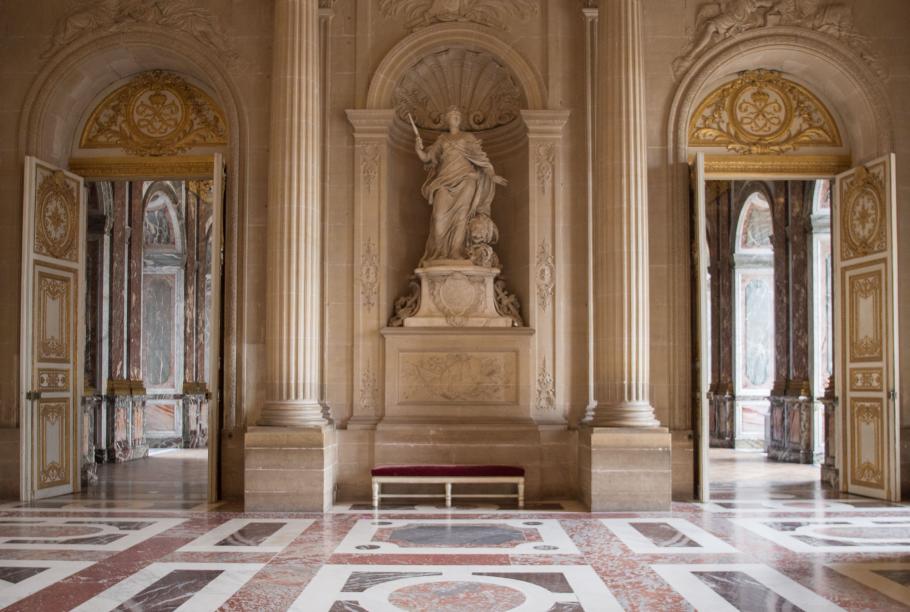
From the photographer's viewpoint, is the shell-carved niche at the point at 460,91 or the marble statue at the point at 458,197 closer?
the marble statue at the point at 458,197

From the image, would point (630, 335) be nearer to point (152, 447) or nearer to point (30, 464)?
point (30, 464)

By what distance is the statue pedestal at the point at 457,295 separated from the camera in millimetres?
11414

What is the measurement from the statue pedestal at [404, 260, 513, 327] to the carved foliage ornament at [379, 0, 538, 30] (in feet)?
9.55

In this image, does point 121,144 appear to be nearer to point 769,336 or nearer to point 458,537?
point 458,537

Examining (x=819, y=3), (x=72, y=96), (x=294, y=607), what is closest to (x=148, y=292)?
(x=72, y=96)

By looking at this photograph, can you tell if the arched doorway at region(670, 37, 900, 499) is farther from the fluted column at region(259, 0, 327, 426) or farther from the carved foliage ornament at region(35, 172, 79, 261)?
the carved foliage ornament at region(35, 172, 79, 261)

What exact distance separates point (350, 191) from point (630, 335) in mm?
3718

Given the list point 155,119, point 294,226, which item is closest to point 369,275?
point 294,226

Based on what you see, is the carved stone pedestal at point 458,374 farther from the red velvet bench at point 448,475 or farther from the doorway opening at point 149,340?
the doorway opening at point 149,340

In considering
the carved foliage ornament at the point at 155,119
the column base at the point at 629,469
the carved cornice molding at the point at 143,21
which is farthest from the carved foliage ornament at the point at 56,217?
the column base at the point at 629,469

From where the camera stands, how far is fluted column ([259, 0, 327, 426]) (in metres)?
10.5

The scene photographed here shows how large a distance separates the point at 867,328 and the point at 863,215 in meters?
1.33

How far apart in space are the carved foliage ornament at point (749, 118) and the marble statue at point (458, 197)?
2.66 metres

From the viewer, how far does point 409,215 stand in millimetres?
12203
